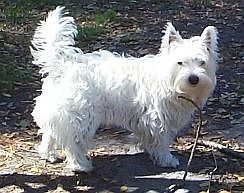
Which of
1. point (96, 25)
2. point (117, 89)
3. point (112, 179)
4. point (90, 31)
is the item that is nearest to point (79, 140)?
point (112, 179)

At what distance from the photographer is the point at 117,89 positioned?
5.61 m

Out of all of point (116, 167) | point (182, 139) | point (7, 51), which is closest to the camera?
point (116, 167)

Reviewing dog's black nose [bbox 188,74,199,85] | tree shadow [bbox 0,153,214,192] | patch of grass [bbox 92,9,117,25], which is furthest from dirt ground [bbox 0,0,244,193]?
dog's black nose [bbox 188,74,199,85]

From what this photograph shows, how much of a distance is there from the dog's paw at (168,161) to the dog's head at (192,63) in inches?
23.1

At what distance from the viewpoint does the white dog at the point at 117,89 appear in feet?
17.9

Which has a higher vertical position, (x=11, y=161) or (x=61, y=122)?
(x=61, y=122)

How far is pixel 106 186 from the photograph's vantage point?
215 inches

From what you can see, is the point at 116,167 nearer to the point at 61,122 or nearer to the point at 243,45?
the point at 61,122

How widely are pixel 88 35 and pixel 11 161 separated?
478cm

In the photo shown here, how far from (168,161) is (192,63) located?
967 mm

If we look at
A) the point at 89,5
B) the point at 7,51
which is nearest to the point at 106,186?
the point at 7,51

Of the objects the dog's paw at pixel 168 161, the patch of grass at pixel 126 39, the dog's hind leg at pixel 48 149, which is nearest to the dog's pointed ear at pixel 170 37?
the dog's paw at pixel 168 161

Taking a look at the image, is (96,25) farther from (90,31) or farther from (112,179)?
(112,179)

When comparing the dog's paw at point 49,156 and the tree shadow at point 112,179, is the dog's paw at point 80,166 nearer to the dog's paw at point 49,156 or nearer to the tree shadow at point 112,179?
the tree shadow at point 112,179
